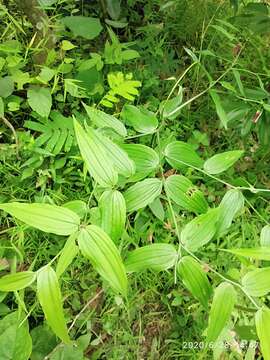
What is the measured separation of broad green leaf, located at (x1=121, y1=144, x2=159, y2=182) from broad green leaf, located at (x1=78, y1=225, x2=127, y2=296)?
185 mm

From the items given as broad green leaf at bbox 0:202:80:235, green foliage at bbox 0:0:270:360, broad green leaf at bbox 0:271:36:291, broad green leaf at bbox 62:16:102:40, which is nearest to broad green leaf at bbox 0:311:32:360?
green foliage at bbox 0:0:270:360

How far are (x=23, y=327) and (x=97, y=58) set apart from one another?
79cm

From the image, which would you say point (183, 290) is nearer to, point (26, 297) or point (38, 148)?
point (26, 297)

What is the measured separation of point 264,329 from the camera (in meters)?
0.55

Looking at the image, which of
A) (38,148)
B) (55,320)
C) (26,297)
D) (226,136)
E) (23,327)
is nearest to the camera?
(55,320)

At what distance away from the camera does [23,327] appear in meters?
1.03

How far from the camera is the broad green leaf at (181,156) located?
0.75m

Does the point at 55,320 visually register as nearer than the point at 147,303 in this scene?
Yes

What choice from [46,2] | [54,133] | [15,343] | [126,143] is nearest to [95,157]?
[126,143]

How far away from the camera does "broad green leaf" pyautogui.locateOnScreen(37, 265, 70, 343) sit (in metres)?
0.54

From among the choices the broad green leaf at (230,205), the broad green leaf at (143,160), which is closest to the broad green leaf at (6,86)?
the broad green leaf at (143,160)

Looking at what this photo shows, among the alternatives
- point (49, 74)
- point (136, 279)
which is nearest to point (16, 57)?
point (49, 74)

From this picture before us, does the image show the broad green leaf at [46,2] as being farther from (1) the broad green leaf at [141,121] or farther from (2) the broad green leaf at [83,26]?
(1) the broad green leaf at [141,121]

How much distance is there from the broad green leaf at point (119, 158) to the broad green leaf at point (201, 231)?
12 cm
